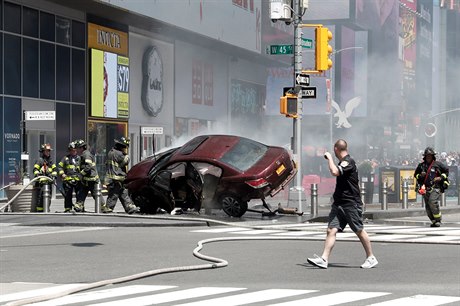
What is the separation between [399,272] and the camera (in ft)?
42.9

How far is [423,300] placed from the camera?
10.3 metres

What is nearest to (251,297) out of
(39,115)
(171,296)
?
(171,296)

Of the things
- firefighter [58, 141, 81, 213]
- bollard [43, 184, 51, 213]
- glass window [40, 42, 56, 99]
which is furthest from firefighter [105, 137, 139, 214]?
glass window [40, 42, 56, 99]

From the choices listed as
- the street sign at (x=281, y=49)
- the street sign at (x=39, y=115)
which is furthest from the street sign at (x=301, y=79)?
the street sign at (x=39, y=115)

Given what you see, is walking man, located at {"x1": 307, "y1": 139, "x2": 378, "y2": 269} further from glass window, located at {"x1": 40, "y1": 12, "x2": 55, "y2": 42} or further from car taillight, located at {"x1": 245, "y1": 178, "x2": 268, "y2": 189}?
glass window, located at {"x1": 40, "y1": 12, "x2": 55, "y2": 42}

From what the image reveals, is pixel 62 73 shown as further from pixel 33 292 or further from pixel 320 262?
pixel 33 292

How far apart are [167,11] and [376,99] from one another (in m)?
71.8

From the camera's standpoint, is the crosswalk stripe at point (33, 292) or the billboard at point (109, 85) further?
the billboard at point (109, 85)

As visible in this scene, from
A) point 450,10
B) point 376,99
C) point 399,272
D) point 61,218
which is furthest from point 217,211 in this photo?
point 450,10

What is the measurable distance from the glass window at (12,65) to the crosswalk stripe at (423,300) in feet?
87.8

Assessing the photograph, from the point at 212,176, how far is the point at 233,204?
2.66 ft

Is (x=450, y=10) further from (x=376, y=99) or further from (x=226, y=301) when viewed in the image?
(x=226, y=301)

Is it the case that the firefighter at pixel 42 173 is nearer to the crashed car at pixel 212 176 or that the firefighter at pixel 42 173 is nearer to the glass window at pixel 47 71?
the crashed car at pixel 212 176

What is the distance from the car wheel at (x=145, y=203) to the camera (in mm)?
23844
